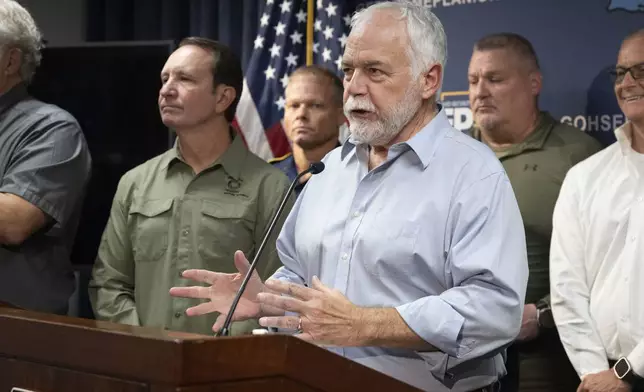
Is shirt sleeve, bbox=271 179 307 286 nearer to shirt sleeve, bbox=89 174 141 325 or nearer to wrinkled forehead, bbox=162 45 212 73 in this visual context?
shirt sleeve, bbox=89 174 141 325

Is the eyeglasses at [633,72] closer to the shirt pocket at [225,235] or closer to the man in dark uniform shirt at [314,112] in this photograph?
the man in dark uniform shirt at [314,112]

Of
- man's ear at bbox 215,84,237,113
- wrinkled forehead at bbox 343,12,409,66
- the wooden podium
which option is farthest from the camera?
man's ear at bbox 215,84,237,113

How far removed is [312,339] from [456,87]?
2.47m

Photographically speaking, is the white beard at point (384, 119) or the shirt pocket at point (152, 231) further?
the shirt pocket at point (152, 231)

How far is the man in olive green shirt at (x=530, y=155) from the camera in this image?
12.1 ft

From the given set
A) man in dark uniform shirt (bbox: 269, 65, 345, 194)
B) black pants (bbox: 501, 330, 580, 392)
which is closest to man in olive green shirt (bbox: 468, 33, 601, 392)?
black pants (bbox: 501, 330, 580, 392)

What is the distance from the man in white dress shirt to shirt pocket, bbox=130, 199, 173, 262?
1440mm

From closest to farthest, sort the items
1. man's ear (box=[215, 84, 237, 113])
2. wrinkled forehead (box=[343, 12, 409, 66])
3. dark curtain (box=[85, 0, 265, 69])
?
wrinkled forehead (box=[343, 12, 409, 66])
man's ear (box=[215, 84, 237, 113])
dark curtain (box=[85, 0, 265, 69])

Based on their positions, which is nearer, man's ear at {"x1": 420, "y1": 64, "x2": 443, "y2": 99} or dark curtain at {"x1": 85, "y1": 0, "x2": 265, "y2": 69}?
man's ear at {"x1": 420, "y1": 64, "x2": 443, "y2": 99}

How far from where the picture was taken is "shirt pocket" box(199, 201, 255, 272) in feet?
11.4

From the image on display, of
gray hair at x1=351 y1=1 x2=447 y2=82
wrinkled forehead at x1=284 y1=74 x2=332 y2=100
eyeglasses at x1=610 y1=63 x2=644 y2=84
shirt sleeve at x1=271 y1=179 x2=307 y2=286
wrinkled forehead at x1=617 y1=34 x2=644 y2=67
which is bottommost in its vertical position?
shirt sleeve at x1=271 y1=179 x2=307 y2=286

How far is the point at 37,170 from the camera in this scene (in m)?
3.20

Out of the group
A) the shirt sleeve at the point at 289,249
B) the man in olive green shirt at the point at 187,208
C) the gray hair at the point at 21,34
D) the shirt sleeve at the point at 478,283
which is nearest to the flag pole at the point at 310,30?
the man in olive green shirt at the point at 187,208

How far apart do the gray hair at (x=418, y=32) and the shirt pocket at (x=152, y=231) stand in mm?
1361
